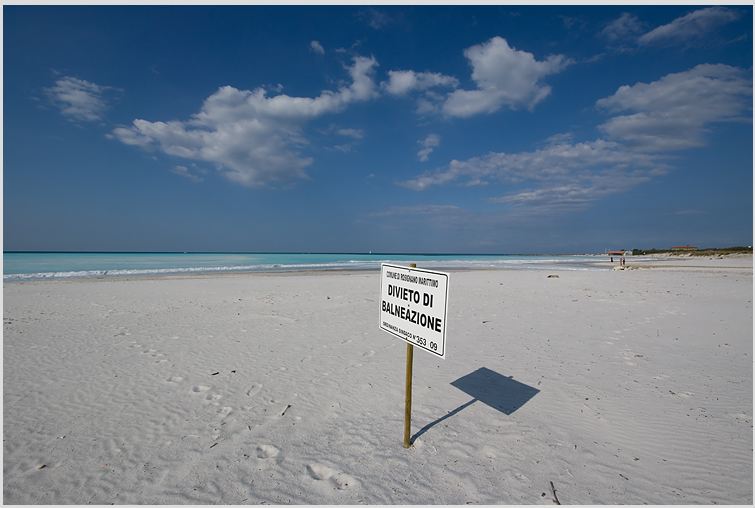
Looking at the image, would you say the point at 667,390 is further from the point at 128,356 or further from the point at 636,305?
the point at 128,356

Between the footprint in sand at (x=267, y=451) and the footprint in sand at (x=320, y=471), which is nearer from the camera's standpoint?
the footprint in sand at (x=320, y=471)

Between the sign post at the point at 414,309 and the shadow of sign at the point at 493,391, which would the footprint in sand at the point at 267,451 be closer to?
the sign post at the point at 414,309

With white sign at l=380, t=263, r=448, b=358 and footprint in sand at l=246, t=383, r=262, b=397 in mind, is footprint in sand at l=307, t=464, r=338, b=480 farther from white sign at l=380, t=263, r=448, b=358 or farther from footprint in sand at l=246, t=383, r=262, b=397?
footprint in sand at l=246, t=383, r=262, b=397

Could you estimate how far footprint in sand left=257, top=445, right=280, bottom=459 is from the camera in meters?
3.46

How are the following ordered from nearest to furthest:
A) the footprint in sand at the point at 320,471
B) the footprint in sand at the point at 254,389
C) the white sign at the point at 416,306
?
the white sign at the point at 416,306 → the footprint in sand at the point at 320,471 → the footprint in sand at the point at 254,389

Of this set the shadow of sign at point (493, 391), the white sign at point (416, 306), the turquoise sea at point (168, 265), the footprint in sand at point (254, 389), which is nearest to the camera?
the white sign at point (416, 306)

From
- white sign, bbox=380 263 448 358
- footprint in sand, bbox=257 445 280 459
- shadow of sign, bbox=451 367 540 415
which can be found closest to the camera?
white sign, bbox=380 263 448 358

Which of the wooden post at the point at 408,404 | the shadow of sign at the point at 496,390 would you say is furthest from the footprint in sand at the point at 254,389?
the shadow of sign at the point at 496,390

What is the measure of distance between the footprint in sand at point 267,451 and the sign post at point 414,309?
142cm

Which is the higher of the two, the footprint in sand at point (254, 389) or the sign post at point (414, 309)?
the sign post at point (414, 309)

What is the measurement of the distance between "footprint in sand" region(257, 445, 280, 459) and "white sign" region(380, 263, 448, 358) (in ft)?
5.80

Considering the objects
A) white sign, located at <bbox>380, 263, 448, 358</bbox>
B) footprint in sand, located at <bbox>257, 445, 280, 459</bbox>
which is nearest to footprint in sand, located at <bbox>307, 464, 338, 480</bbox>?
footprint in sand, located at <bbox>257, 445, 280, 459</bbox>

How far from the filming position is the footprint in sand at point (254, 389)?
4925 millimetres

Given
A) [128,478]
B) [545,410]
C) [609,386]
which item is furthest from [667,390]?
[128,478]
